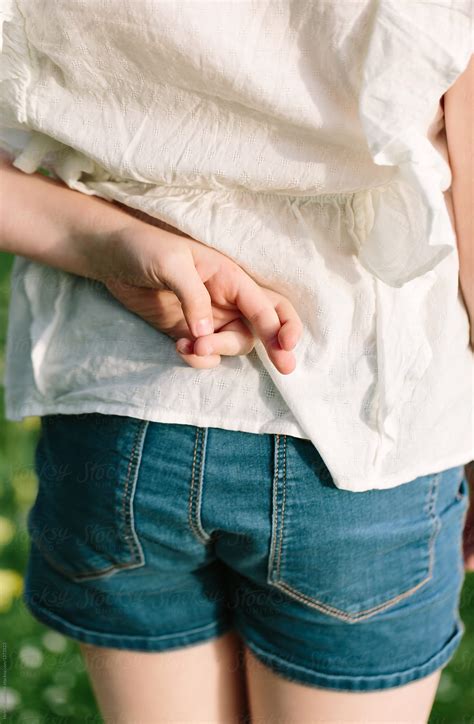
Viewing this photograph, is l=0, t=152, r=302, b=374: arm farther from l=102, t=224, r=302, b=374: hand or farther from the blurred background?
the blurred background

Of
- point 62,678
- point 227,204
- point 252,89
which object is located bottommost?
point 62,678

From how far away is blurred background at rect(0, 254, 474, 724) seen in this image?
2.33m

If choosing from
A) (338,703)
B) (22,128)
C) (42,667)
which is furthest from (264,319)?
(42,667)

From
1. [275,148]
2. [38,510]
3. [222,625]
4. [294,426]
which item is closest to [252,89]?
[275,148]

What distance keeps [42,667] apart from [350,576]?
64.7 inches

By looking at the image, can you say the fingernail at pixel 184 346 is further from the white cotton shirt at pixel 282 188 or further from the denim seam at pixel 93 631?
the denim seam at pixel 93 631

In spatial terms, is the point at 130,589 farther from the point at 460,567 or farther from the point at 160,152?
the point at 160,152

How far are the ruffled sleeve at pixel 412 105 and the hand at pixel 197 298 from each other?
0.15 metres

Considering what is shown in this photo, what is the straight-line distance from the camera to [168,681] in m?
1.28

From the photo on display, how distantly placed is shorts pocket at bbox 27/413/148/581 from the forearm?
20cm

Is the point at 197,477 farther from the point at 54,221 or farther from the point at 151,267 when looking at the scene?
the point at 54,221

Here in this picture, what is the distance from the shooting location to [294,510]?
1.04 m

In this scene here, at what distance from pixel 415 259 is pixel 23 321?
0.57 metres

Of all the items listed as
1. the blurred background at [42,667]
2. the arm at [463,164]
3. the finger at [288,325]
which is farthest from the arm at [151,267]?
the blurred background at [42,667]
